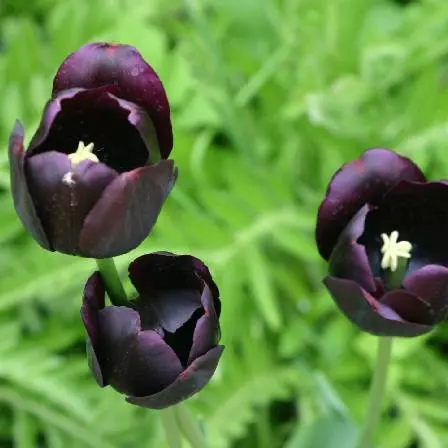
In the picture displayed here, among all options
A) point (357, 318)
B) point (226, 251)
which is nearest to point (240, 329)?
point (226, 251)

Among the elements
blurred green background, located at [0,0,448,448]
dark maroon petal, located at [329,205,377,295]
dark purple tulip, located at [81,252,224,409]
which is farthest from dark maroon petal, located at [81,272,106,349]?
blurred green background, located at [0,0,448,448]

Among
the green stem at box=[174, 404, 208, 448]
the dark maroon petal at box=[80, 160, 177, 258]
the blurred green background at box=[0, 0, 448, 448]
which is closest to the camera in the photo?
the dark maroon petal at box=[80, 160, 177, 258]

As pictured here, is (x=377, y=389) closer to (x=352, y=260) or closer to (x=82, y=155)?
(x=352, y=260)

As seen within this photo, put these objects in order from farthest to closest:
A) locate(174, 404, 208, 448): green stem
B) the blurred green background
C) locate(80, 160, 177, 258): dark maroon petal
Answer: the blurred green background, locate(174, 404, 208, 448): green stem, locate(80, 160, 177, 258): dark maroon petal

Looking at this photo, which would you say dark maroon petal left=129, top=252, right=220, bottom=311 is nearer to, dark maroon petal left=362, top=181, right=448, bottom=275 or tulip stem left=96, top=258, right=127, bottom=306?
tulip stem left=96, top=258, right=127, bottom=306

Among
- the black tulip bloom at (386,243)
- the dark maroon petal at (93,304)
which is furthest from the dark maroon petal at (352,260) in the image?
the dark maroon petal at (93,304)

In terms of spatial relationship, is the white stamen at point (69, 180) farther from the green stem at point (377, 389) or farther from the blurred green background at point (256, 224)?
the blurred green background at point (256, 224)

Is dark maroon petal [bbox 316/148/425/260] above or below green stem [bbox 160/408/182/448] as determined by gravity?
above
